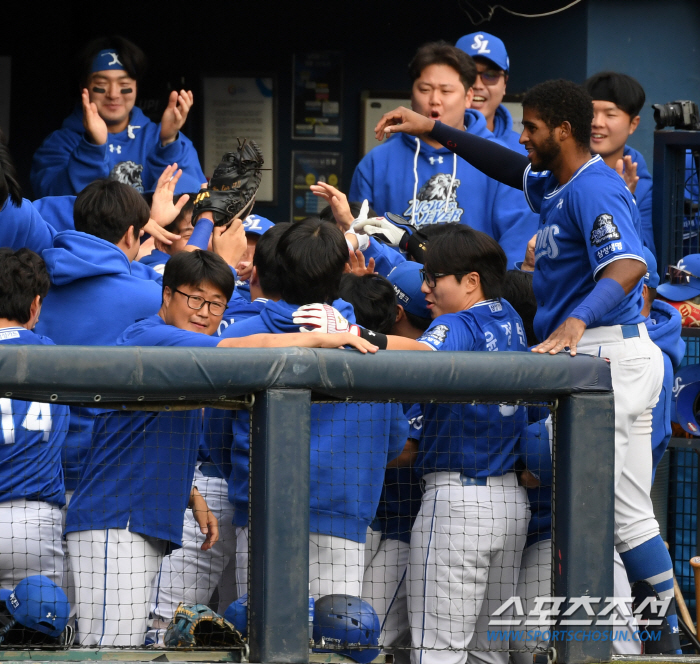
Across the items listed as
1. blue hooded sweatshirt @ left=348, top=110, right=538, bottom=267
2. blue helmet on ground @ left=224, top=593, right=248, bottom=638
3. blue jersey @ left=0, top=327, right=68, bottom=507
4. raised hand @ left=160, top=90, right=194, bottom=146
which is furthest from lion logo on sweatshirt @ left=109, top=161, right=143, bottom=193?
blue helmet on ground @ left=224, top=593, right=248, bottom=638

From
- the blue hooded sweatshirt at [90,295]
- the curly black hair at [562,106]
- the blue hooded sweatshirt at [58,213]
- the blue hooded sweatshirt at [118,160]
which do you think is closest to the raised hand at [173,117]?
the blue hooded sweatshirt at [118,160]

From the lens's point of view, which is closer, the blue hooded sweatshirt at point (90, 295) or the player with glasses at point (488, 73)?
the blue hooded sweatshirt at point (90, 295)

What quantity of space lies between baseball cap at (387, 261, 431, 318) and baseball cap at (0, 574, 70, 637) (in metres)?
1.41

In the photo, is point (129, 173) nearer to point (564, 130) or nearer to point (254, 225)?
point (254, 225)

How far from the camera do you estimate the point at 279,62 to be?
600cm

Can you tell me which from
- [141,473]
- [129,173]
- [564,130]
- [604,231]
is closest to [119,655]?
[141,473]

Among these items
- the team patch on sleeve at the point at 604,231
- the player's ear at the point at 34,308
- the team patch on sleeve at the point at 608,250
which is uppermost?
the team patch on sleeve at the point at 604,231

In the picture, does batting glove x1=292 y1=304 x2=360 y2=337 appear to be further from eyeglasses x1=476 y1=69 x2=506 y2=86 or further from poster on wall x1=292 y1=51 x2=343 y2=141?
poster on wall x1=292 y1=51 x2=343 y2=141

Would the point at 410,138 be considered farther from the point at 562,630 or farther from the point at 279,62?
the point at 562,630

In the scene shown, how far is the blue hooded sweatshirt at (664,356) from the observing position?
10.8 feet

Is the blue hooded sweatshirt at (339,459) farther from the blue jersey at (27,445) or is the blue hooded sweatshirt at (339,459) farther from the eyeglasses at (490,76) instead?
the eyeglasses at (490,76)

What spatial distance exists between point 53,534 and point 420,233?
1.64 m

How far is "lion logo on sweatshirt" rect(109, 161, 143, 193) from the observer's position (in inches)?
190

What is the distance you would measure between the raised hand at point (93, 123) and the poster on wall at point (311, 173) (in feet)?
5.28
